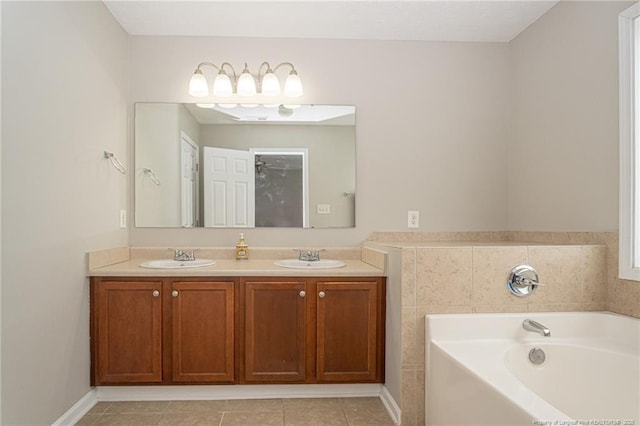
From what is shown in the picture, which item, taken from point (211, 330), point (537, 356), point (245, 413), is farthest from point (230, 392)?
point (537, 356)

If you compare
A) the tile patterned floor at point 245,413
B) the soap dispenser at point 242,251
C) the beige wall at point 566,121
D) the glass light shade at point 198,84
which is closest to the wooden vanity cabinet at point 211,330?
the tile patterned floor at point 245,413

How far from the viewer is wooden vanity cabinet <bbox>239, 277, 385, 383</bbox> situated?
2445 millimetres

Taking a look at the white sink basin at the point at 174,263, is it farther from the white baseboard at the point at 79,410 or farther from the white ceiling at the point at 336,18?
the white ceiling at the point at 336,18

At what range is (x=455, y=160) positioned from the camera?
10.0 ft

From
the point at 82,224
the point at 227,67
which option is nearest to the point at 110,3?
the point at 227,67

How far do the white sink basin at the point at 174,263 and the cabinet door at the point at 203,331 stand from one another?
183 millimetres

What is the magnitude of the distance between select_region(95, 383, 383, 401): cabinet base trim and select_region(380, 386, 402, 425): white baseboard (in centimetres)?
6

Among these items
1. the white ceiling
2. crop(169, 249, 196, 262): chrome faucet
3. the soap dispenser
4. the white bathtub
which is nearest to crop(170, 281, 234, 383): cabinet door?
crop(169, 249, 196, 262): chrome faucet

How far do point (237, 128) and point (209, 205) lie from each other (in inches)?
22.5

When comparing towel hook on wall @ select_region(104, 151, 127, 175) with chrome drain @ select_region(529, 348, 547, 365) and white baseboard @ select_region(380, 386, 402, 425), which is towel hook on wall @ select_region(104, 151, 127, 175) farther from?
chrome drain @ select_region(529, 348, 547, 365)

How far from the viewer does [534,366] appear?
1.96 meters

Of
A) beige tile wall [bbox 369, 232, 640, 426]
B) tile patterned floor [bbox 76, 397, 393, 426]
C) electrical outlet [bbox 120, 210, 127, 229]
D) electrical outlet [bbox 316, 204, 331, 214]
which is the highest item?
electrical outlet [bbox 316, 204, 331, 214]

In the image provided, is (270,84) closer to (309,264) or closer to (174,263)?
(309,264)

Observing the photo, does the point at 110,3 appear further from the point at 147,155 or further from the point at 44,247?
the point at 44,247
